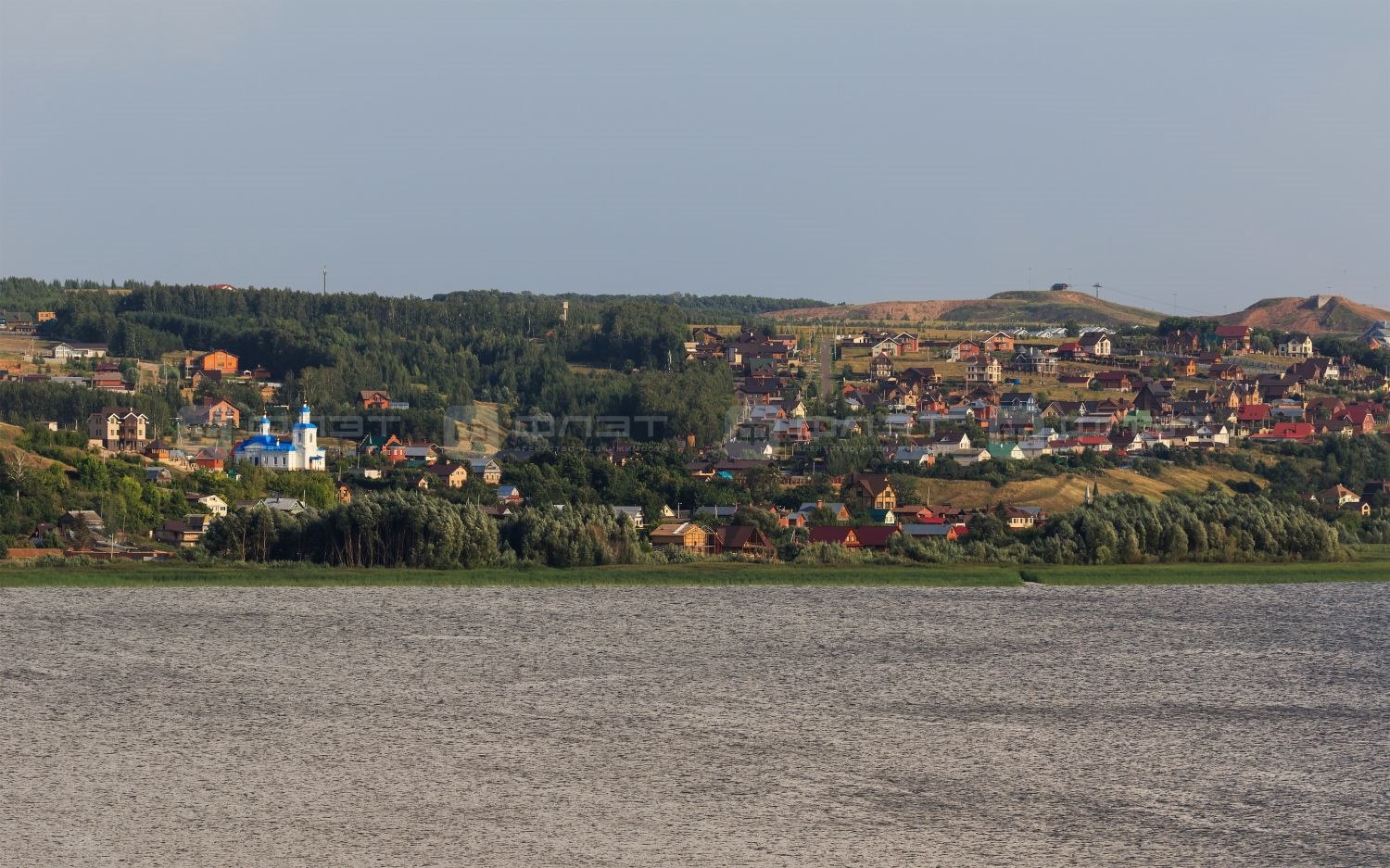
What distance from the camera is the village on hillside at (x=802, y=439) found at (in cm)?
3228

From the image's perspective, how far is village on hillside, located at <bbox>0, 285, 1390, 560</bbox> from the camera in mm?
32281

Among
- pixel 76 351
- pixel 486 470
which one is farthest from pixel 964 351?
pixel 76 351

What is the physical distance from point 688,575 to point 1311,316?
9904 cm

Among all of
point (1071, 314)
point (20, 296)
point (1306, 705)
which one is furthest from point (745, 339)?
point (1306, 705)

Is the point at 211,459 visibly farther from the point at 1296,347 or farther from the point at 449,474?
the point at 1296,347

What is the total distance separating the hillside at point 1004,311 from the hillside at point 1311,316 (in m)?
6.79

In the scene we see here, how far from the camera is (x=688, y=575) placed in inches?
717

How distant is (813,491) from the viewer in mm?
39156

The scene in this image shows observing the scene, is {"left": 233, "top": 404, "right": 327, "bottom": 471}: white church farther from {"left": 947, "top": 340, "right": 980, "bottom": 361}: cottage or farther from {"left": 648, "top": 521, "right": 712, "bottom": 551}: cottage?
{"left": 947, "top": 340, "right": 980, "bottom": 361}: cottage

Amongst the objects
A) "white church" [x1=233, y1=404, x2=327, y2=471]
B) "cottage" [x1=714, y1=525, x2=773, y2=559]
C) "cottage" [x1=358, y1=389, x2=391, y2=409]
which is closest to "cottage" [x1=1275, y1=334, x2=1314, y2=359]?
"cottage" [x1=358, y1=389, x2=391, y2=409]

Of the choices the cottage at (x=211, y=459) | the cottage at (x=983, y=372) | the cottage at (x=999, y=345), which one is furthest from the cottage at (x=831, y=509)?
the cottage at (x=999, y=345)

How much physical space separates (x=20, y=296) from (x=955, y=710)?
110 meters

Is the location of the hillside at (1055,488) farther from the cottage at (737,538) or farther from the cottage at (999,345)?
the cottage at (999,345)

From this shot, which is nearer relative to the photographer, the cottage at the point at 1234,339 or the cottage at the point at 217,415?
the cottage at the point at 217,415
